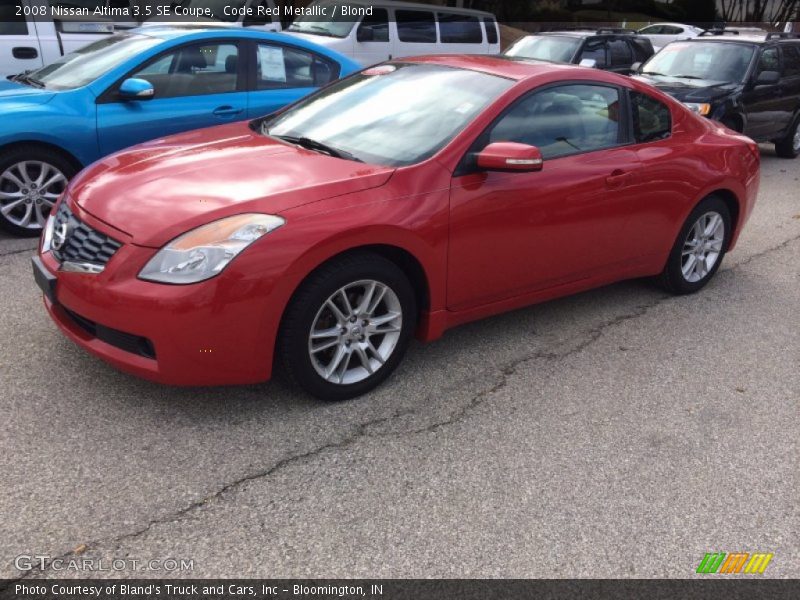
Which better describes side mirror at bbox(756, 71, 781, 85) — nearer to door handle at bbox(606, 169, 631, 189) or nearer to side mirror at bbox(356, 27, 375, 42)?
side mirror at bbox(356, 27, 375, 42)

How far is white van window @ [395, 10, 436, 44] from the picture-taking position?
12.9m

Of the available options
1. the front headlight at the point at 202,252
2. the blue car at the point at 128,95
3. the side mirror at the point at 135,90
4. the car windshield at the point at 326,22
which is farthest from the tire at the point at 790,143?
the front headlight at the point at 202,252

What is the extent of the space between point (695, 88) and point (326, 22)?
6.44 m

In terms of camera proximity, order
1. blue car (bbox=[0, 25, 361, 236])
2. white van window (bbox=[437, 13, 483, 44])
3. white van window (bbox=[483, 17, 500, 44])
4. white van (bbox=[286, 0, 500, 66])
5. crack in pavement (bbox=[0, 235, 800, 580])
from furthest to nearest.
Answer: white van window (bbox=[483, 17, 500, 44]) → white van window (bbox=[437, 13, 483, 44]) → white van (bbox=[286, 0, 500, 66]) → blue car (bbox=[0, 25, 361, 236]) → crack in pavement (bbox=[0, 235, 800, 580])

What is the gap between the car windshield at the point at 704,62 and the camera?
32.6ft

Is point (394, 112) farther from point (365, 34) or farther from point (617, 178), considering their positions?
point (365, 34)

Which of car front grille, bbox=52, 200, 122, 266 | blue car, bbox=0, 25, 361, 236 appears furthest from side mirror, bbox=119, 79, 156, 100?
car front grille, bbox=52, 200, 122, 266

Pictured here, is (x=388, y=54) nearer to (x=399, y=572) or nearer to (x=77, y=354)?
(x=77, y=354)

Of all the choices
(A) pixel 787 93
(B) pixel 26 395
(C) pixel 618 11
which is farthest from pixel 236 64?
(C) pixel 618 11

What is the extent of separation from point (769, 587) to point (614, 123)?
2.74 meters

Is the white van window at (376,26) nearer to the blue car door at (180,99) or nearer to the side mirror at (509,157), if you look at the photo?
the blue car door at (180,99)

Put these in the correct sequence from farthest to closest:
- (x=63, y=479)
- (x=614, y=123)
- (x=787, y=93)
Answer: (x=787, y=93)
(x=614, y=123)
(x=63, y=479)

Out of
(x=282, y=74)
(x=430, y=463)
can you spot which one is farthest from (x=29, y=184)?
(x=430, y=463)

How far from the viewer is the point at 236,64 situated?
6.34 m
